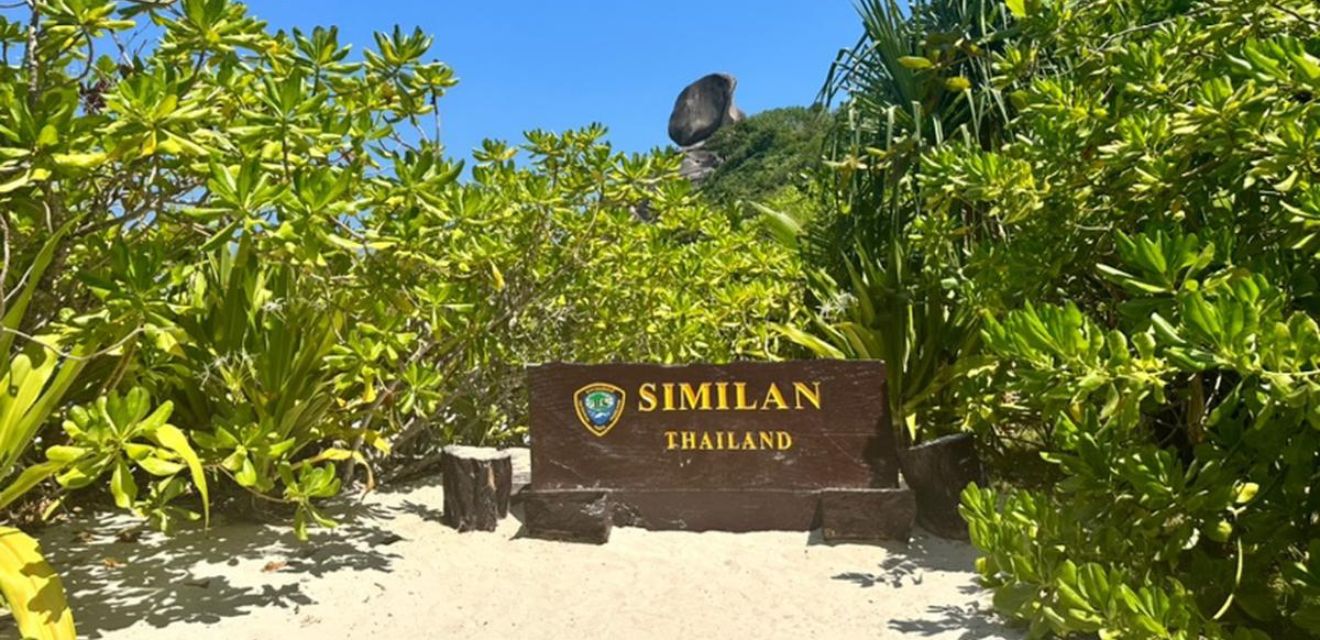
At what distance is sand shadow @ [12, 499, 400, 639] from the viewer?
9.13 feet

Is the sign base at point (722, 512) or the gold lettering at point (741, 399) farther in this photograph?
the gold lettering at point (741, 399)

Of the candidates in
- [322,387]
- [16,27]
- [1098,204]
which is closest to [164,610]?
[322,387]

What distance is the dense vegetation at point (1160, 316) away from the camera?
174 centimetres

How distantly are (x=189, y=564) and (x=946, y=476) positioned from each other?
315 centimetres

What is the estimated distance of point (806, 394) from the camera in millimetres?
3945

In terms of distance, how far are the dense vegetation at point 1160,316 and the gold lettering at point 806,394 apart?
674 millimetres

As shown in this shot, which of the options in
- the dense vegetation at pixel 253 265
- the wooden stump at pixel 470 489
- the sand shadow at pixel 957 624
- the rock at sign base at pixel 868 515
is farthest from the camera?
the wooden stump at pixel 470 489

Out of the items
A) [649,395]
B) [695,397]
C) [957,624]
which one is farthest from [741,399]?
[957,624]

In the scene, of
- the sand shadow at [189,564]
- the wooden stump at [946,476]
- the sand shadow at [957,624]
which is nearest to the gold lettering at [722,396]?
the wooden stump at [946,476]

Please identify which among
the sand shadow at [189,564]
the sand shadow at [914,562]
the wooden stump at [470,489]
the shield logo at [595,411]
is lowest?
the sand shadow at [914,562]

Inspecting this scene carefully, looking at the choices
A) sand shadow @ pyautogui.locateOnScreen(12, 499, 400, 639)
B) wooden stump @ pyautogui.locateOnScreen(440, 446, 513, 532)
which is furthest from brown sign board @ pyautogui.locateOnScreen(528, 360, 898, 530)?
sand shadow @ pyautogui.locateOnScreen(12, 499, 400, 639)

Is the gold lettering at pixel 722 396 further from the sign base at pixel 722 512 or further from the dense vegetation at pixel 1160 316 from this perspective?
the dense vegetation at pixel 1160 316

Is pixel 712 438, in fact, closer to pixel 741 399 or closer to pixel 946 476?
pixel 741 399

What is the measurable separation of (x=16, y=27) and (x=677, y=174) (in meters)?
2.85
